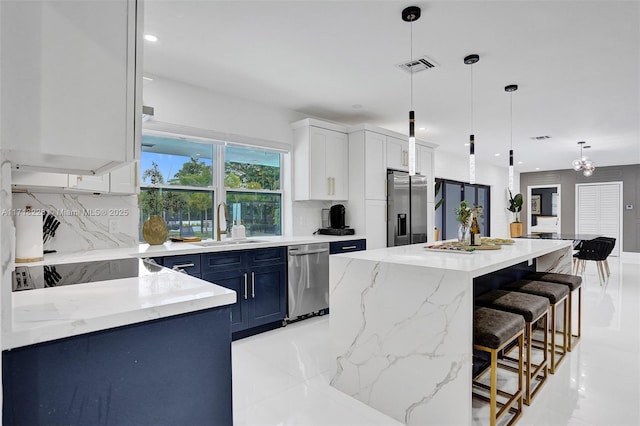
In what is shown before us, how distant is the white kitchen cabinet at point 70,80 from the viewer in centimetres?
87

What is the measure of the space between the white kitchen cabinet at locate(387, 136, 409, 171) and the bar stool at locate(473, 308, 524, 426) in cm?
296

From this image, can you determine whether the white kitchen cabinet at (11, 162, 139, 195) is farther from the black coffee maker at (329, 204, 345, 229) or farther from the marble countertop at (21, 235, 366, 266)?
the black coffee maker at (329, 204, 345, 229)

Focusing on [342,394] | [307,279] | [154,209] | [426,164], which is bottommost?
[342,394]

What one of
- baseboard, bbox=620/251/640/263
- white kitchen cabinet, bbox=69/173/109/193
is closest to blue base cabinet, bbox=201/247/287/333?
white kitchen cabinet, bbox=69/173/109/193

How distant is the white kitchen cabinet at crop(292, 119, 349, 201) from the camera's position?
4.33 m

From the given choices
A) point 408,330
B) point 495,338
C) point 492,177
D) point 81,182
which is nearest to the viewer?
point 495,338

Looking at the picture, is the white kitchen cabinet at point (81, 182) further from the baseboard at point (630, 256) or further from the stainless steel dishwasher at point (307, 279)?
the baseboard at point (630, 256)

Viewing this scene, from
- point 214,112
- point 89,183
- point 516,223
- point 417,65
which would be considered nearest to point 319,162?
point 214,112

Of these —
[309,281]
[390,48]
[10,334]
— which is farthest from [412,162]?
[10,334]

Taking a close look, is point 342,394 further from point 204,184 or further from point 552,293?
point 204,184

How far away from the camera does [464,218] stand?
2.89 meters

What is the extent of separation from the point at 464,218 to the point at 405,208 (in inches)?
81.9

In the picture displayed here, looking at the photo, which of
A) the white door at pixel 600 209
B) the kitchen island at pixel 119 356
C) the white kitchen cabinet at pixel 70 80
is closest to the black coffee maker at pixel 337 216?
the kitchen island at pixel 119 356

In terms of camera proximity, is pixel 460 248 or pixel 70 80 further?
pixel 460 248
